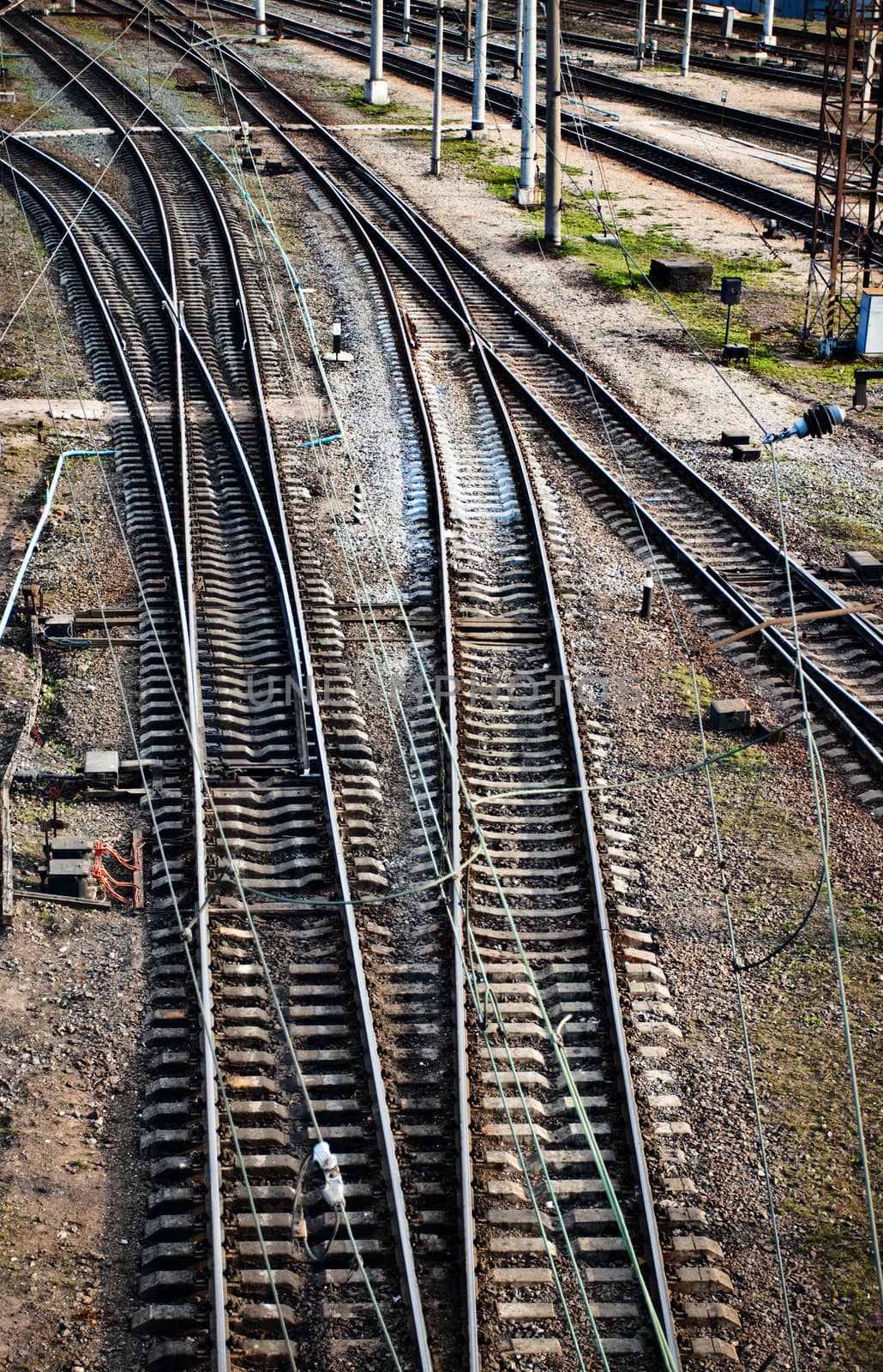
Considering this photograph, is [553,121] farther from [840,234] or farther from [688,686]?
[688,686]

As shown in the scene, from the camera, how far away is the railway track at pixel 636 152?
3053cm

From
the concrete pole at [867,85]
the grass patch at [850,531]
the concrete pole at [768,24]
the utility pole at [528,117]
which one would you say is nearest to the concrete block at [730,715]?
the grass patch at [850,531]

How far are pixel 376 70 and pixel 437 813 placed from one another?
31.1 m

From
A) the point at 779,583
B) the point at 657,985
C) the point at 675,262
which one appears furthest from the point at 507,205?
the point at 657,985

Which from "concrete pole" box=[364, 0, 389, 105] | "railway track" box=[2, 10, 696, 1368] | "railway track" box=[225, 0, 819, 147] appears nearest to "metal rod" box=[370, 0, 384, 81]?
"concrete pole" box=[364, 0, 389, 105]

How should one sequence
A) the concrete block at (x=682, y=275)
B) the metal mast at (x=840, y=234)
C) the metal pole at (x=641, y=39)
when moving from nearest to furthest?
the metal mast at (x=840, y=234) < the concrete block at (x=682, y=275) < the metal pole at (x=641, y=39)

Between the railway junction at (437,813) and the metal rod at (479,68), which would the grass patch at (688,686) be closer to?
the railway junction at (437,813)

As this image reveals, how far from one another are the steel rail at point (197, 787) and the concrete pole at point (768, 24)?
1249 inches

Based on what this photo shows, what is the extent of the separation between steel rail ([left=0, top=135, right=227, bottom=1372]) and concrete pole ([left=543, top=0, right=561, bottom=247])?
20.1 feet

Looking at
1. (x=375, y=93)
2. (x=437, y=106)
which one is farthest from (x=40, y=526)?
(x=375, y=93)

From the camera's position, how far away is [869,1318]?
7.96 meters

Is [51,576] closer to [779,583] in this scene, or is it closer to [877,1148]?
[779,583]

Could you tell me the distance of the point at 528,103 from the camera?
28453 mm

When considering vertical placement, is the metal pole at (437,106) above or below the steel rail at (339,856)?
above
